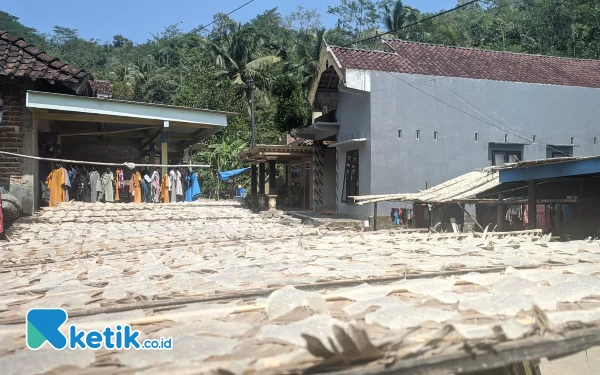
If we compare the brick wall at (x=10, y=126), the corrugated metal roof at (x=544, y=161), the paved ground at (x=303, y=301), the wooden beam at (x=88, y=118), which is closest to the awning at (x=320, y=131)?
the wooden beam at (x=88, y=118)

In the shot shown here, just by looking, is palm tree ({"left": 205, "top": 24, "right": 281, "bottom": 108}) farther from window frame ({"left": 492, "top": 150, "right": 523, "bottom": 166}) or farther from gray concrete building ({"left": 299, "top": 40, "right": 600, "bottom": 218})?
window frame ({"left": 492, "top": 150, "right": 523, "bottom": 166})

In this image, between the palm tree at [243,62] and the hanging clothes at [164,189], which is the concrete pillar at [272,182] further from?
the palm tree at [243,62]

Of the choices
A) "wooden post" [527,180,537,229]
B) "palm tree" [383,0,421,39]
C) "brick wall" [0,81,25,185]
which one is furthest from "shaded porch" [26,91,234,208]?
"palm tree" [383,0,421,39]

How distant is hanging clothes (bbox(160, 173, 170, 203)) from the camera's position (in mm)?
10430

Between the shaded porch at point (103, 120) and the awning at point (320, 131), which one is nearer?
the shaded porch at point (103, 120)

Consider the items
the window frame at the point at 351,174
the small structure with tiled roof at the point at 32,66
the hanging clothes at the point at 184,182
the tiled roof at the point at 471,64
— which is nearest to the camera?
the small structure with tiled roof at the point at 32,66

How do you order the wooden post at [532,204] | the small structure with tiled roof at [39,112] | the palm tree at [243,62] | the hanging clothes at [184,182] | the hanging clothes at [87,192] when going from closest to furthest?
the small structure with tiled roof at [39,112]
the wooden post at [532,204]
the hanging clothes at [184,182]
the hanging clothes at [87,192]
the palm tree at [243,62]

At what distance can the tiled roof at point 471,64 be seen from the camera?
13.9 meters

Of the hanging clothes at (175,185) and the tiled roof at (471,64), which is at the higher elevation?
the tiled roof at (471,64)

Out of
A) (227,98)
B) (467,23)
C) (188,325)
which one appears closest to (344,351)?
(188,325)

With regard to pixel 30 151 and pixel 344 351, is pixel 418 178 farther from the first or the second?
pixel 344 351

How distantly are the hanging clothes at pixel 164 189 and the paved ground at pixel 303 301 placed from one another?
19.4ft

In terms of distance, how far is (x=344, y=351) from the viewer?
1.29m

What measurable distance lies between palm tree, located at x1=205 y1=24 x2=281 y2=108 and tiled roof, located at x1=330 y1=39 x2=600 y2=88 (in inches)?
633
